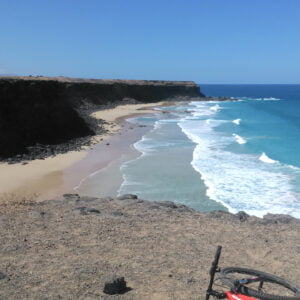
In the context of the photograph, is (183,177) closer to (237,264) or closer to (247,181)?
(247,181)

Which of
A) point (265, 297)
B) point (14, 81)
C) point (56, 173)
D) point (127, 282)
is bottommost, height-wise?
point (56, 173)

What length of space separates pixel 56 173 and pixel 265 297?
18.1 metres

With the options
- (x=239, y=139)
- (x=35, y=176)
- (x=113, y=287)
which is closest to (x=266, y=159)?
(x=239, y=139)

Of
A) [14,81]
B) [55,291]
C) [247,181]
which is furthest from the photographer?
[14,81]

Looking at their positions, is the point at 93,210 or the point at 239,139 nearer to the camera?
the point at 93,210

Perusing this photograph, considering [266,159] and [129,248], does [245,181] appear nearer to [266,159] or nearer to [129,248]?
Answer: [266,159]

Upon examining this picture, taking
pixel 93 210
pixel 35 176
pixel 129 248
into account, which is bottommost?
pixel 35 176

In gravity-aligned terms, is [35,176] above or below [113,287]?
Result: below

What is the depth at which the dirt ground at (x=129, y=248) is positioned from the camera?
7395mm

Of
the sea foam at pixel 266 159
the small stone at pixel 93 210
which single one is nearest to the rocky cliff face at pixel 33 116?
the small stone at pixel 93 210

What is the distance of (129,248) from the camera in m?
9.34

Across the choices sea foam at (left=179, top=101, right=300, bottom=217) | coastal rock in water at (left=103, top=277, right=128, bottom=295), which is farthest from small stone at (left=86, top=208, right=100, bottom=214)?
sea foam at (left=179, top=101, right=300, bottom=217)

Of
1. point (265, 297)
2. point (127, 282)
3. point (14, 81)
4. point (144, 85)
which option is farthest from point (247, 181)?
point (144, 85)

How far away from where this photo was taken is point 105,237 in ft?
32.9
